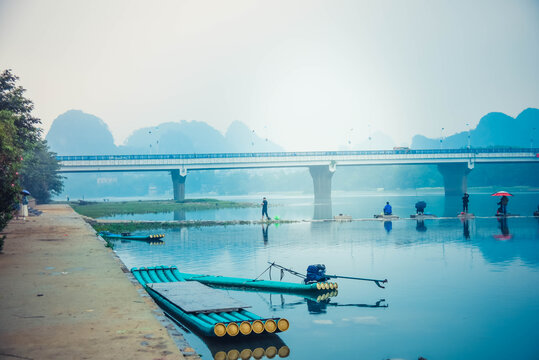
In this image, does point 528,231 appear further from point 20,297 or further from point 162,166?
point 162,166

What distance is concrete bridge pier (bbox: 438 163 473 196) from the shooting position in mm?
129625

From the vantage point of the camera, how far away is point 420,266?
2425 cm

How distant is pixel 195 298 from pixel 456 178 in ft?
418

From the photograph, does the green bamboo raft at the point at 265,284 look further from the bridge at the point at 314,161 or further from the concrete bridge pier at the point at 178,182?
the concrete bridge pier at the point at 178,182

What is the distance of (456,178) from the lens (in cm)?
13138

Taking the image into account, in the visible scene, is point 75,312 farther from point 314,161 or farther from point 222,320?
point 314,161

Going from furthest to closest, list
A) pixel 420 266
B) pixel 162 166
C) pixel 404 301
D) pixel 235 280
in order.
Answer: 1. pixel 162 166
2. pixel 420 266
3. pixel 235 280
4. pixel 404 301

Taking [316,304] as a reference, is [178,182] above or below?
above

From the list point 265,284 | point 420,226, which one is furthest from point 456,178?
point 265,284

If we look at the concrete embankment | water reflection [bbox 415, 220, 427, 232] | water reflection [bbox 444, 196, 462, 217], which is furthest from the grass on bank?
the concrete embankment

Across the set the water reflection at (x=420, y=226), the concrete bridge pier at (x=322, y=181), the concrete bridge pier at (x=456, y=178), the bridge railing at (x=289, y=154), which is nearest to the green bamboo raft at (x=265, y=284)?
the water reflection at (x=420, y=226)

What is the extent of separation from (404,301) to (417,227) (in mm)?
28007

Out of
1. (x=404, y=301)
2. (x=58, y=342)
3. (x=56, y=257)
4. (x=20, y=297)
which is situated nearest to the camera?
(x=58, y=342)

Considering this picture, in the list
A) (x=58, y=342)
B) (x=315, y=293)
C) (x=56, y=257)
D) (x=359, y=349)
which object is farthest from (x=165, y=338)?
(x=56, y=257)
